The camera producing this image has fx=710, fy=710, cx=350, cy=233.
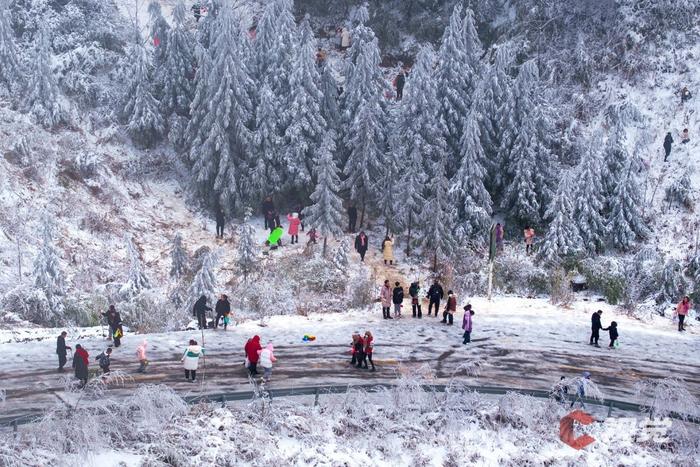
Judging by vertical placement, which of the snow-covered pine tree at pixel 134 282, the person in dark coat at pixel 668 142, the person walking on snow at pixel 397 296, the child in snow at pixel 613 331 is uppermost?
the person in dark coat at pixel 668 142

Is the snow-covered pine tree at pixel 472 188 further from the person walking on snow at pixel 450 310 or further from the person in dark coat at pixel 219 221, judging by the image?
the person in dark coat at pixel 219 221

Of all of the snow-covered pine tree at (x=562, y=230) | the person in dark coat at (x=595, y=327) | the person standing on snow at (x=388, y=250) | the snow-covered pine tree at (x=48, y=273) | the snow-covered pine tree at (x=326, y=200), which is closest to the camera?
the person in dark coat at (x=595, y=327)

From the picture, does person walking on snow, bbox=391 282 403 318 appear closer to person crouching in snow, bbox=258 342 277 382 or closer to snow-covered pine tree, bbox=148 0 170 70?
person crouching in snow, bbox=258 342 277 382

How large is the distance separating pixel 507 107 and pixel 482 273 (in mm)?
7995

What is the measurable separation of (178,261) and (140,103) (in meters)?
10.5

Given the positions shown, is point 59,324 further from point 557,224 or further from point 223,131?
point 557,224

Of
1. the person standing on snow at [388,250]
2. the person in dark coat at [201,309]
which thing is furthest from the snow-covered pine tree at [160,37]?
the person in dark coat at [201,309]

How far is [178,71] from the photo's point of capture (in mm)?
33781

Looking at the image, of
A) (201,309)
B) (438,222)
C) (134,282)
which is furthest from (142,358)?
(438,222)

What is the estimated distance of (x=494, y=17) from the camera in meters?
39.2

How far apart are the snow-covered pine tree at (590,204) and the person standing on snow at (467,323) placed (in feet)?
32.7

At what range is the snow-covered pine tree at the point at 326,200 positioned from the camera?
2822 centimetres

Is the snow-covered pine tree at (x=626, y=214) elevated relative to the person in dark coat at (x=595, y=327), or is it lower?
elevated

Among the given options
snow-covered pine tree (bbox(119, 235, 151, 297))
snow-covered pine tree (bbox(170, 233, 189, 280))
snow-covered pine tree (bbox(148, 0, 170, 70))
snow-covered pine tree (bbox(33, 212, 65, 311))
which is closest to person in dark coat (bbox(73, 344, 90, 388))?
snow-covered pine tree (bbox(33, 212, 65, 311))
